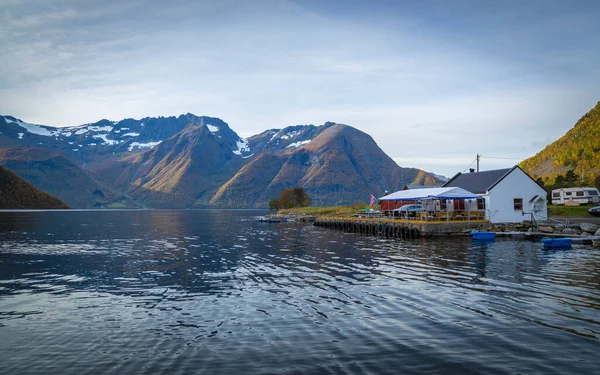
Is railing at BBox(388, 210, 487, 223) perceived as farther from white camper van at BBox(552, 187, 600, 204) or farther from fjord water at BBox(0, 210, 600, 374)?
white camper van at BBox(552, 187, 600, 204)

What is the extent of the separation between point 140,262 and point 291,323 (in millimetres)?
24163

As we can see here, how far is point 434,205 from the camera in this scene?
68.8 m

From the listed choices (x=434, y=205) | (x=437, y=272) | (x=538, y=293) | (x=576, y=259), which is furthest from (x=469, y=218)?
(x=538, y=293)

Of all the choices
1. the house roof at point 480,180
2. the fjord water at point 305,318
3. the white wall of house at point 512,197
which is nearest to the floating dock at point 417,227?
the white wall of house at point 512,197

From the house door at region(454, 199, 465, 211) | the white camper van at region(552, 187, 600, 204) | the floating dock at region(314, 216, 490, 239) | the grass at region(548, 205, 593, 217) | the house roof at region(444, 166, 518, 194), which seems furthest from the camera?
the white camper van at region(552, 187, 600, 204)

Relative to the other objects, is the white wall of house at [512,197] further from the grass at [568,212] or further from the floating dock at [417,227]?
the grass at [568,212]

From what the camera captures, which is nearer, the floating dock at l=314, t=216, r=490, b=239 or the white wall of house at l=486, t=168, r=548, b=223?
the floating dock at l=314, t=216, r=490, b=239

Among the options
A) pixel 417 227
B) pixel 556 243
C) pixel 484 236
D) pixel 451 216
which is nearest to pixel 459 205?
pixel 451 216

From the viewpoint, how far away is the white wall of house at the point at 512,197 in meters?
61.4

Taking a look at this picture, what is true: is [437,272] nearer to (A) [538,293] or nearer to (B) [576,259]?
(A) [538,293]

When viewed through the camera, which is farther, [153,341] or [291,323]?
[291,323]

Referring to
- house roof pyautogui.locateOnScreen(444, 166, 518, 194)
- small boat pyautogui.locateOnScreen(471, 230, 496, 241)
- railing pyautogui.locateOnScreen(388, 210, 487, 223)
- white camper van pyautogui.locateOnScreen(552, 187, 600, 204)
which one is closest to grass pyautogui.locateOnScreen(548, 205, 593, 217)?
white camper van pyautogui.locateOnScreen(552, 187, 600, 204)

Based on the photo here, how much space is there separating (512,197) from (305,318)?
2212 inches

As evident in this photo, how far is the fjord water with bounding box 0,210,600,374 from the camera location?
39.8ft
